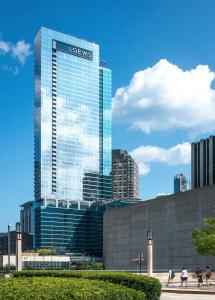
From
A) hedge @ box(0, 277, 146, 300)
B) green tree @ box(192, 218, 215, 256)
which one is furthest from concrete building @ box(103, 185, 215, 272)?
hedge @ box(0, 277, 146, 300)

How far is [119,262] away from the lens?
511 ft

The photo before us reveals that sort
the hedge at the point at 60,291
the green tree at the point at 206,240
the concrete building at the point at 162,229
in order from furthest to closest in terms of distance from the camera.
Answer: the concrete building at the point at 162,229 < the green tree at the point at 206,240 < the hedge at the point at 60,291

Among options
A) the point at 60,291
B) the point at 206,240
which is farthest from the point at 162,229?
the point at 60,291

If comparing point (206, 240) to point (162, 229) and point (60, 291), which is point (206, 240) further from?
point (162, 229)

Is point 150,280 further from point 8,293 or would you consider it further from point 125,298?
point 8,293

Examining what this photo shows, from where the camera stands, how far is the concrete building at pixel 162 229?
4781 inches

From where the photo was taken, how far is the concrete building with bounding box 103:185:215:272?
121 meters

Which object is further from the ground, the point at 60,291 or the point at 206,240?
the point at 60,291

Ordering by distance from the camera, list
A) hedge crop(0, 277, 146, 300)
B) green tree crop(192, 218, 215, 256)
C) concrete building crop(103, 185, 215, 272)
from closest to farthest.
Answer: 1. hedge crop(0, 277, 146, 300)
2. green tree crop(192, 218, 215, 256)
3. concrete building crop(103, 185, 215, 272)

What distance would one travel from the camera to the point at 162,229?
443 ft

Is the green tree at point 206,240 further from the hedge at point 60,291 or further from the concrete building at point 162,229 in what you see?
the concrete building at point 162,229

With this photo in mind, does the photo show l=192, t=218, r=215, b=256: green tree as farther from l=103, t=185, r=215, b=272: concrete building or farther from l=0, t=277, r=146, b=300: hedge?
l=103, t=185, r=215, b=272: concrete building

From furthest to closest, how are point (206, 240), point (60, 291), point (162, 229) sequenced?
point (162, 229)
point (206, 240)
point (60, 291)

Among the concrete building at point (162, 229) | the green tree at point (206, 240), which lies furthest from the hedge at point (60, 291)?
the concrete building at point (162, 229)
